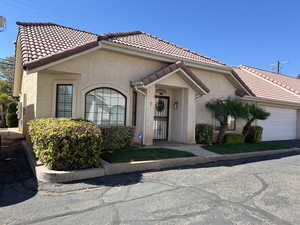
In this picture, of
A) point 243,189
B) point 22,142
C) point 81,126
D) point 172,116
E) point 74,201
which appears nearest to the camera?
point 74,201

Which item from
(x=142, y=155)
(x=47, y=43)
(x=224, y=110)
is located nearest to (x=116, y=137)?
(x=142, y=155)

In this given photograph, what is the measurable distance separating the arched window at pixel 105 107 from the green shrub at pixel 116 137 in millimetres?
814

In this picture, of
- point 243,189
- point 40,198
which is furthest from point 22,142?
point 243,189

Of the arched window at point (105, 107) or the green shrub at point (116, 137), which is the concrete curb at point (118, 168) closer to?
the green shrub at point (116, 137)

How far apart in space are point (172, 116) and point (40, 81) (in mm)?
6645

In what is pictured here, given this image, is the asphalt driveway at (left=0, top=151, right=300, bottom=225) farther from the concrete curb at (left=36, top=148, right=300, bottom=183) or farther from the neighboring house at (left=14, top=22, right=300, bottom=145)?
the neighboring house at (left=14, top=22, right=300, bottom=145)

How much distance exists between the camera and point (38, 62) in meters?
7.26

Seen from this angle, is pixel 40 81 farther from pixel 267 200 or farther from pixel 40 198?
pixel 267 200

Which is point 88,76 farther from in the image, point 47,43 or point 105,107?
point 47,43

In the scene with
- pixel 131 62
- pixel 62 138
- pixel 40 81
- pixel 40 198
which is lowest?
pixel 40 198

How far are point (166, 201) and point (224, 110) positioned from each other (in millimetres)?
8161

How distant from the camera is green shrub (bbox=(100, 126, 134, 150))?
340 inches

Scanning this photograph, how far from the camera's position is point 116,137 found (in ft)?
28.9

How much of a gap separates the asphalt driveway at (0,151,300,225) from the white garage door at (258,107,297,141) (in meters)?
10.1
